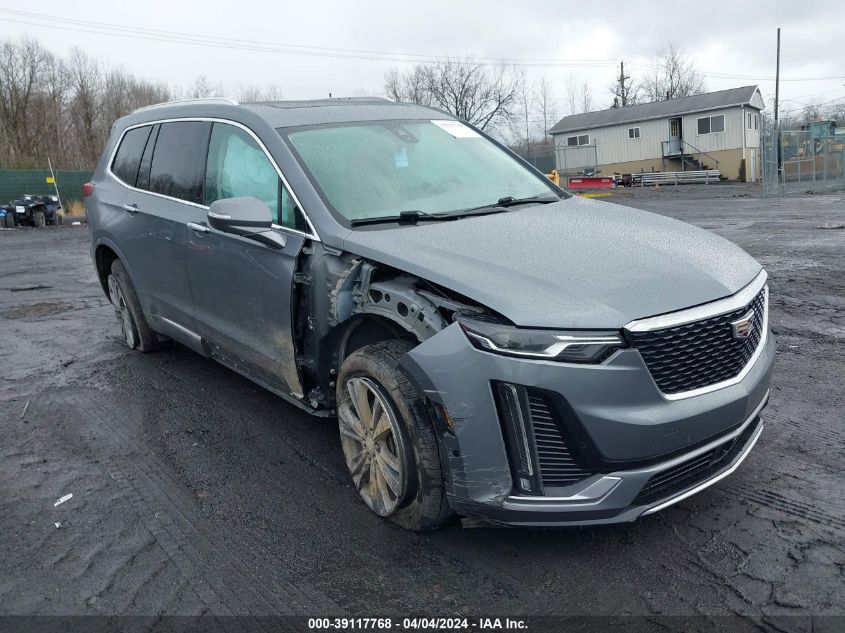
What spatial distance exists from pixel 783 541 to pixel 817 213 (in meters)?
16.1

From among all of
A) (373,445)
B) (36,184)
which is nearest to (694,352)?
(373,445)

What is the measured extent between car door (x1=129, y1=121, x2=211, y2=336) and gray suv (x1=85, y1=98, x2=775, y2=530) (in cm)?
4

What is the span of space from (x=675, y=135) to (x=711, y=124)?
2.62 metres

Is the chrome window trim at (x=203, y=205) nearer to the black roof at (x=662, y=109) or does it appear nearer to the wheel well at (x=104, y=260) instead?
the wheel well at (x=104, y=260)

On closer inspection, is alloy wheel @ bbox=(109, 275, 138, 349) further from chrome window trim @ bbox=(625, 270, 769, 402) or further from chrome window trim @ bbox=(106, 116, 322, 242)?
chrome window trim @ bbox=(625, 270, 769, 402)

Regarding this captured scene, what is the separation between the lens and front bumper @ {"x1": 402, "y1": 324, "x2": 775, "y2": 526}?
2.71 metres

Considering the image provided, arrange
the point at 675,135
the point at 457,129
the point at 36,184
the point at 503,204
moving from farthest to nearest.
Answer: the point at 675,135
the point at 36,184
the point at 457,129
the point at 503,204

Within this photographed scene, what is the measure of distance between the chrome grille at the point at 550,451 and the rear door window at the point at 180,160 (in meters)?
2.91

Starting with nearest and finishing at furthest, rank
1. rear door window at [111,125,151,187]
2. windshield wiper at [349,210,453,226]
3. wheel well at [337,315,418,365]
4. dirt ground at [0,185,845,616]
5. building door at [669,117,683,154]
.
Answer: dirt ground at [0,185,845,616]
wheel well at [337,315,418,365]
windshield wiper at [349,210,453,226]
rear door window at [111,125,151,187]
building door at [669,117,683,154]

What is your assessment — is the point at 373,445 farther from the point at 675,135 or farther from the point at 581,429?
the point at 675,135

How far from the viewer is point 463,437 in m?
2.88

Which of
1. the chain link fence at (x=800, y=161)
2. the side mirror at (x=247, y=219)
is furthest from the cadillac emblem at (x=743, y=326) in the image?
the chain link fence at (x=800, y=161)

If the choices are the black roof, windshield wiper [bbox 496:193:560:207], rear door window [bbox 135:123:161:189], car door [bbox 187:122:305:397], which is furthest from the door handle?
the black roof

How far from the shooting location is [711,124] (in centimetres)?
4650
